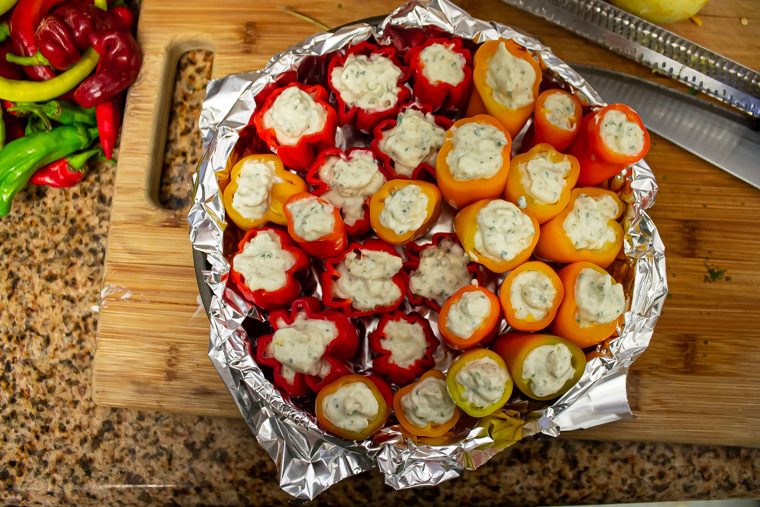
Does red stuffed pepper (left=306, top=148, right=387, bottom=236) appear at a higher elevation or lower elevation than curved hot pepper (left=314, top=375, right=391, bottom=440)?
higher

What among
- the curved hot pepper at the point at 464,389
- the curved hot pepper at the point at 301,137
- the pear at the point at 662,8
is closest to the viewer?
the curved hot pepper at the point at 464,389

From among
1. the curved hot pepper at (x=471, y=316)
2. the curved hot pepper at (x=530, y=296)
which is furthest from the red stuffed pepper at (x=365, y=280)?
the curved hot pepper at (x=530, y=296)

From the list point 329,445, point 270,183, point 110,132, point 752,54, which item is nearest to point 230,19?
point 110,132

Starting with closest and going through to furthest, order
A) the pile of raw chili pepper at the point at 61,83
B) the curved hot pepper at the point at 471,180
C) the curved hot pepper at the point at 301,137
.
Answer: the curved hot pepper at the point at 471,180 → the curved hot pepper at the point at 301,137 → the pile of raw chili pepper at the point at 61,83

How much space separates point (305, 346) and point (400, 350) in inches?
10.4

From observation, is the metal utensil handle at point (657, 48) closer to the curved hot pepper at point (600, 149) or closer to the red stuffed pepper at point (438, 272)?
the curved hot pepper at point (600, 149)

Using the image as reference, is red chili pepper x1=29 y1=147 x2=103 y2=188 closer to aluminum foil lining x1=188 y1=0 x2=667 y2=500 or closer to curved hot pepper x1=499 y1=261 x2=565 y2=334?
aluminum foil lining x1=188 y1=0 x2=667 y2=500

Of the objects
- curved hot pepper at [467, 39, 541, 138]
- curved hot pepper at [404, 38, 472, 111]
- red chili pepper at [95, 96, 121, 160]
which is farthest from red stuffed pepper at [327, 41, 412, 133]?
red chili pepper at [95, 96, 121, 160]

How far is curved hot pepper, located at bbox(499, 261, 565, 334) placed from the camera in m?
1.44

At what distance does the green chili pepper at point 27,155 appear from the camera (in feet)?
5.98

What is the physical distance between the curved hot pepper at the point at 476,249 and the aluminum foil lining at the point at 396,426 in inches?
6.5

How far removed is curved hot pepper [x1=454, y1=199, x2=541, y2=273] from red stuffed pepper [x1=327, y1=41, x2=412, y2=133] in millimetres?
399

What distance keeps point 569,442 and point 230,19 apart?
1.77 m

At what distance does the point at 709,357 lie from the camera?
5.56 feet
